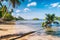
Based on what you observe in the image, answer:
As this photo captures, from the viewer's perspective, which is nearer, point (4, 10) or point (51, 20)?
point (51, 20)

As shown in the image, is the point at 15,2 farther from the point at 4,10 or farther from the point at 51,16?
the point at 4,10

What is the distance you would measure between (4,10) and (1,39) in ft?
80.5

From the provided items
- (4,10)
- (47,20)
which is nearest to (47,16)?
(47,20)

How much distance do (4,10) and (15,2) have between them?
9617mm

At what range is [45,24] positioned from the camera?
22484 millimetres

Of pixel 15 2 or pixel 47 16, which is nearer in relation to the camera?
pixel 47 16

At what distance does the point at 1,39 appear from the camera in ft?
31.6

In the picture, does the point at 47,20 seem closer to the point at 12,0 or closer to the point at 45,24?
the point at 45,24

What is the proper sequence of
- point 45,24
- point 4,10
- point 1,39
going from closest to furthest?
point 1,39
point 45,24
point 4,10

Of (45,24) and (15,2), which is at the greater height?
(15,2)

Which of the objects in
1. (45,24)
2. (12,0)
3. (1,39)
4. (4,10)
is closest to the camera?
(1,39)

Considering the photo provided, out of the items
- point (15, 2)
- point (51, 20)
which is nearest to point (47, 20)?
point (51, 20)

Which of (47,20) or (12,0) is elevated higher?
(12,0)

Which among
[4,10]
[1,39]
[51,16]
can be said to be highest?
[4,10]
